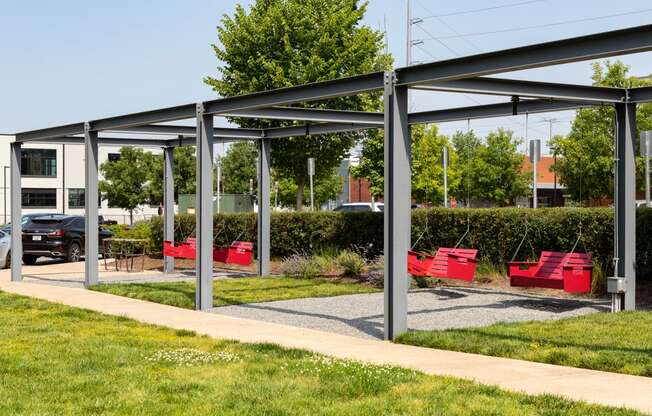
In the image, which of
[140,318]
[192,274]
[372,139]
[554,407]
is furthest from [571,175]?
[554,407]

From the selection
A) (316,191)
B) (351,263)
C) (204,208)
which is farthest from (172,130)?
(316,191)

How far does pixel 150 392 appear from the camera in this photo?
778cm

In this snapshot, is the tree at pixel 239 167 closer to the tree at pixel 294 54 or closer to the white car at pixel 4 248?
the tree at pixel 294 54

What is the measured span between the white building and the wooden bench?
209 feet

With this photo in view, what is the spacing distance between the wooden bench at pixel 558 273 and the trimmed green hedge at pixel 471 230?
162 cm

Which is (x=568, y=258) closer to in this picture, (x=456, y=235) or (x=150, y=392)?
(x=456, y=235)

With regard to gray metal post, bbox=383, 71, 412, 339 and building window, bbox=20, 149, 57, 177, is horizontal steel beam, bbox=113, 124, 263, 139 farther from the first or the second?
building window, bbox=20, 149, 57, 177

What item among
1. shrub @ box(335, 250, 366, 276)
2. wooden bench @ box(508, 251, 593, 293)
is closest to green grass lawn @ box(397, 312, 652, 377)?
wooden bench @ box(508, 251, 593, 293)

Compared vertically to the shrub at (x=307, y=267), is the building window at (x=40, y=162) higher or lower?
higher

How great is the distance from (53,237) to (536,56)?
1918 centimetres

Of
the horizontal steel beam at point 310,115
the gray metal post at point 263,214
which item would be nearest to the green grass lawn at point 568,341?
the horizontal steel beam at point 310,115

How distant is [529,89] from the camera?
12938 millimetres

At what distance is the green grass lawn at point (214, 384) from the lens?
7.07 m

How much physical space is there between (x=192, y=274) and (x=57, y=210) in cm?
5866
